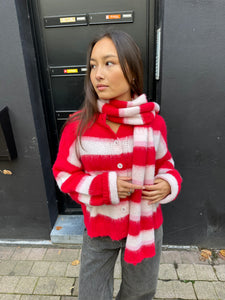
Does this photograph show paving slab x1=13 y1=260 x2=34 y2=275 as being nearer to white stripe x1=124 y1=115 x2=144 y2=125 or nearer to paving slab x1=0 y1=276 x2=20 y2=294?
paving slab x1=0 y1=276 x2=20 y2=294

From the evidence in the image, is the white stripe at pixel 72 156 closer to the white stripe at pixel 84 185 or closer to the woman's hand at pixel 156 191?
the white stripe at pixel 84 185

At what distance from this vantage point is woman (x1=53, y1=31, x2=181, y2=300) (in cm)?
122

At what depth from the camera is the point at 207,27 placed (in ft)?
6.34

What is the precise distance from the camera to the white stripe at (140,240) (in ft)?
4.47

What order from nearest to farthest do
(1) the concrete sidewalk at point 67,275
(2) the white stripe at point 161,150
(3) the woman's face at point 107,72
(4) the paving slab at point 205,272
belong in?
(3) the woman's face at point 107,72 → (2) the white stripe at point 161,150 → (1) the concrete sidewalk at point 67,275 → (4) the paving slab at point 205,272

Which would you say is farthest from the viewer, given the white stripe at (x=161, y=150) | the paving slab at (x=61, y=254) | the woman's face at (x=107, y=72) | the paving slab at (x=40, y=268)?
the paving slab at (x=61, y=254)

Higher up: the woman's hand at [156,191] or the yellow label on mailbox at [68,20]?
the yellow label on mailbox at [68,20]

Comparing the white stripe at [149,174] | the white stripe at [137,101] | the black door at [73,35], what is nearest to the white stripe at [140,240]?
the white stripe at [149,174]

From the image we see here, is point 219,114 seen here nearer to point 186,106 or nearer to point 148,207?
point 186,106

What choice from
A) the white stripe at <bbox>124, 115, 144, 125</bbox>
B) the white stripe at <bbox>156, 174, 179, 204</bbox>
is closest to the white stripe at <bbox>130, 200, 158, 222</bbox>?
the white stripe at <bbox>156, 174, 179, 204</bbox>

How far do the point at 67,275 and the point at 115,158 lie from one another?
180 centimetres

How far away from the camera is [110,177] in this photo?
1.23 m

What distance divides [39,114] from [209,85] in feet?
5.91

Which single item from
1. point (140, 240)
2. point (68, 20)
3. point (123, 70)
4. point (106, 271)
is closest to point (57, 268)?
point (106, 271)
